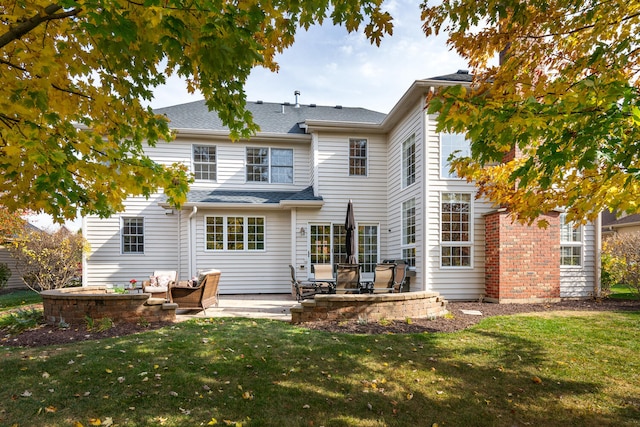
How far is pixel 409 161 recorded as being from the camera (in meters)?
11.2

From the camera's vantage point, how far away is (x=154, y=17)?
7.46 feet

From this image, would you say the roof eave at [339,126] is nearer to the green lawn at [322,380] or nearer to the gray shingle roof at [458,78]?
the gray shingle roof at [458,78]

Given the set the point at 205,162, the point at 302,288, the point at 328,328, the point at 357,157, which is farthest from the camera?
the point at 205,162

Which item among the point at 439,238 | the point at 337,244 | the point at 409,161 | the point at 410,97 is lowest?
the point at 337,244

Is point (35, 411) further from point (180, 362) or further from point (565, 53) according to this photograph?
point (565, 53)

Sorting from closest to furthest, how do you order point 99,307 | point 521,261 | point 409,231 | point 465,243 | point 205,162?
point 99,307
point 521,261
point 465,243
point 409,231
point 205,162

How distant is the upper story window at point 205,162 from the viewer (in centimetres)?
1321

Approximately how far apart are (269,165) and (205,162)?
2.41 m

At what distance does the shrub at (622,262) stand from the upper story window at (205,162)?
13.5 metres

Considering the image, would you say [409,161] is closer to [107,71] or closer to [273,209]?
[273,209]

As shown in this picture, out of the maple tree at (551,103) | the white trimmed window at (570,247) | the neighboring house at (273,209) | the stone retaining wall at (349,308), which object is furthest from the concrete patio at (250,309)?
the white trimmed window at (570,247)

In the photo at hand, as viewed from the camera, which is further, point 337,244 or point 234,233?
point 337,244

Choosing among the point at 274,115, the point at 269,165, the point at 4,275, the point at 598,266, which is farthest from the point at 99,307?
the point at 4,275

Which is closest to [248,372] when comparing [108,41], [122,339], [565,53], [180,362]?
[180,362]
